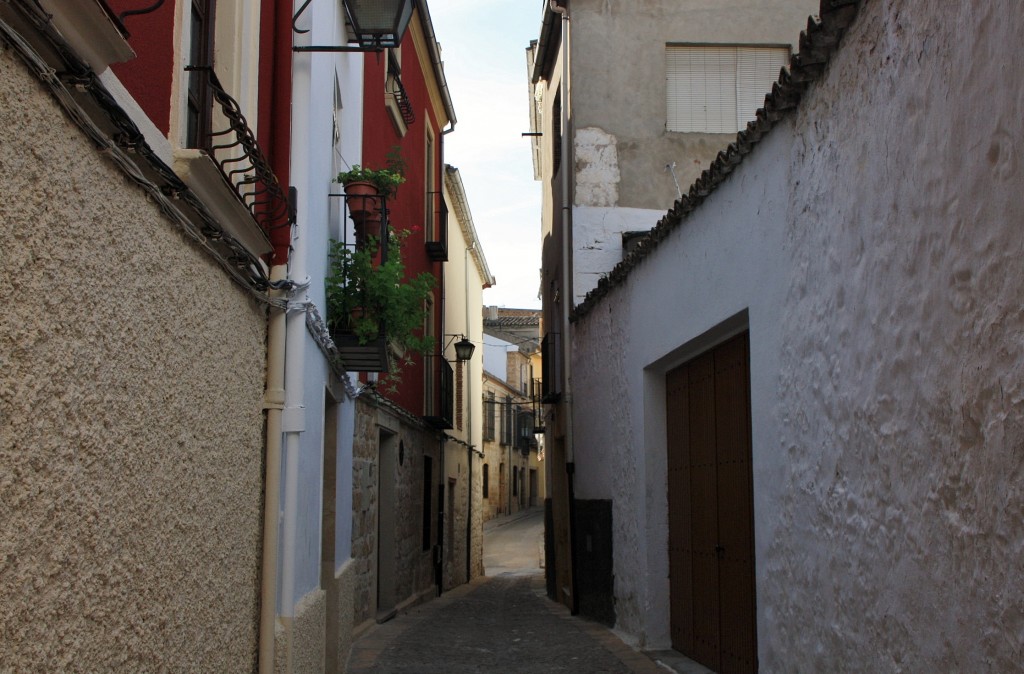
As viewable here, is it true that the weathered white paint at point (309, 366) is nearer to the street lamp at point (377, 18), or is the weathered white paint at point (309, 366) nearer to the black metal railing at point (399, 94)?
the street lamp at point (377, 18)

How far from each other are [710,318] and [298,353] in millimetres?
2636

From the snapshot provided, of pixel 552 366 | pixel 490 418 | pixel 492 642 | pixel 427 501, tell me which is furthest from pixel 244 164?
pixel 490 418

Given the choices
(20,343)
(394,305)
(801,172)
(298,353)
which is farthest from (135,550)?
(394,305)

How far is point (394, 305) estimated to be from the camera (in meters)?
7.29

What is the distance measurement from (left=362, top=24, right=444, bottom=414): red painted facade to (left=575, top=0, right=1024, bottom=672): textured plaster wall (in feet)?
15.7

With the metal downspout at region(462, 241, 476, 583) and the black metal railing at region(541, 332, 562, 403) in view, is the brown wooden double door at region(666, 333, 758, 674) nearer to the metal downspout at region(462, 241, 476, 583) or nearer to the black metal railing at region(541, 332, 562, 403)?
the black metal railing at region(541, 332, 562, 403)

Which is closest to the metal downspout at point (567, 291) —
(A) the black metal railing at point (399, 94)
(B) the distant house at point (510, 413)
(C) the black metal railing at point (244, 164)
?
(A) the black metal railing at point (399, 94)

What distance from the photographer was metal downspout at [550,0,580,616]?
1195cm

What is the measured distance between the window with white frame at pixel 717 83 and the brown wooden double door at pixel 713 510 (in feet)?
16.7

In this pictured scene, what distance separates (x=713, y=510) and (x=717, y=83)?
22.6 ft

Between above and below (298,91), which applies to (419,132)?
above

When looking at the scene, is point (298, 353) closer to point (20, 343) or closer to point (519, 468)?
point (20, 343)

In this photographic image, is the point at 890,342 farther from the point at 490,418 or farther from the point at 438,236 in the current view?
the point at 490,418

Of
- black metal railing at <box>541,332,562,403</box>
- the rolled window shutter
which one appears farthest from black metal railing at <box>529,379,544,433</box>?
the rolled window shutter
